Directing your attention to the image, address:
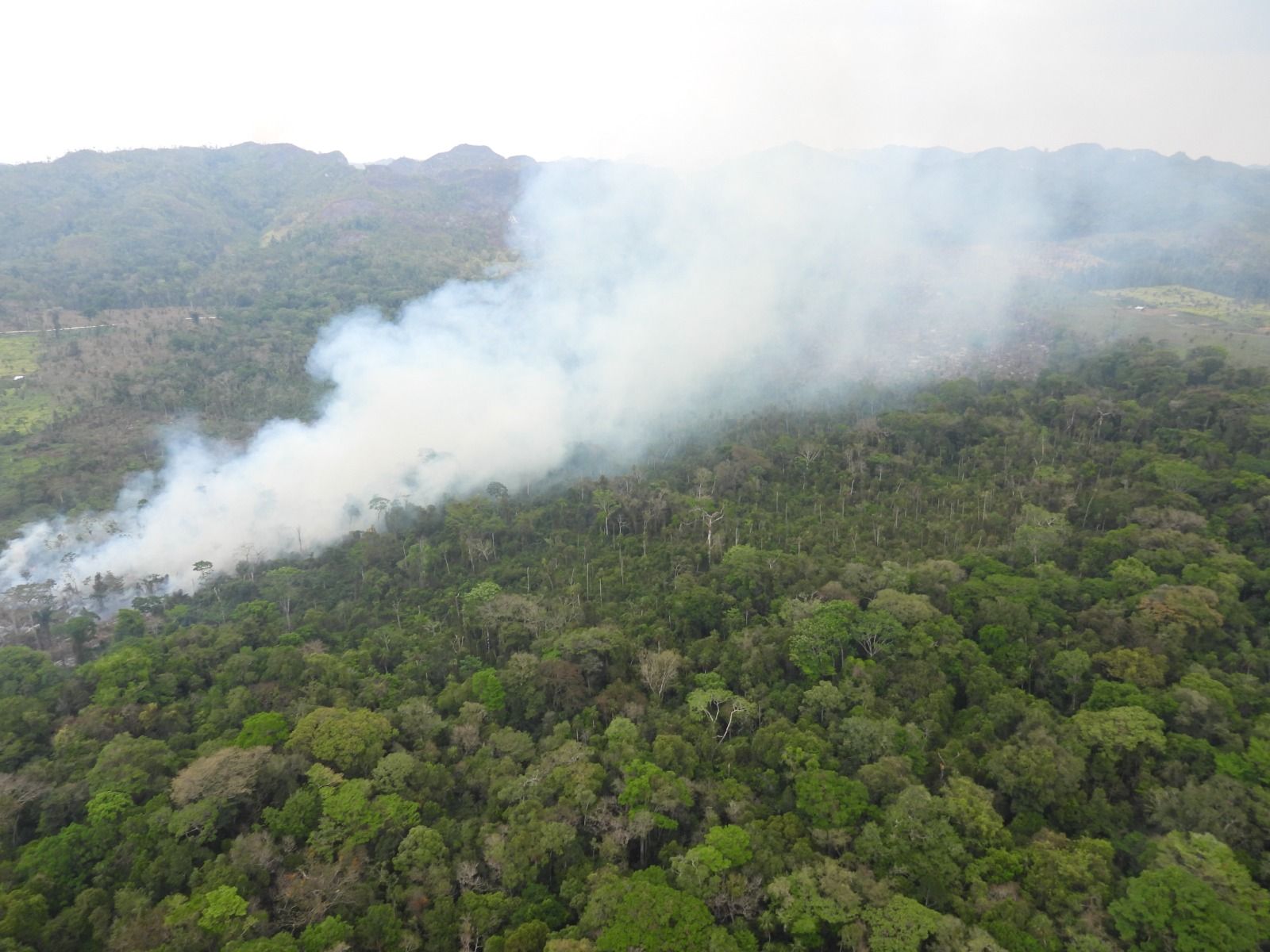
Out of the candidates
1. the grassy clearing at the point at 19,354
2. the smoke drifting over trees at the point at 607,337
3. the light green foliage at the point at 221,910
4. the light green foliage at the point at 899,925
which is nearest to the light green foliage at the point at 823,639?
the light green foliage at the point at 899,925

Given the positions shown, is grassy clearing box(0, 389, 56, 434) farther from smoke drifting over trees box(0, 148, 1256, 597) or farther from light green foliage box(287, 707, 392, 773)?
light green foliage box(287, 707, 392, 773)

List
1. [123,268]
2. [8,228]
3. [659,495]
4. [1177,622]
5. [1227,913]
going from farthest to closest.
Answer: [8,228] → [123,268] → [659,495] → [1177,622] → [1227,913]

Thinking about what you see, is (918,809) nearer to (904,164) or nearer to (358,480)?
(358,480)

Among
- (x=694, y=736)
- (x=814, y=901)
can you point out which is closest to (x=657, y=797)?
(x=694, y=736)

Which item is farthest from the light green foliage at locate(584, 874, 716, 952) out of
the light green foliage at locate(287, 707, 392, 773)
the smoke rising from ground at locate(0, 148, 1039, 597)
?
the smoke rising from ground at locate(0, 148, 1039, 597)

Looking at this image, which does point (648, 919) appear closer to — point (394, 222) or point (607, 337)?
point (607, 337)

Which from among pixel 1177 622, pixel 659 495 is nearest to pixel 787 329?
pixel 659 495

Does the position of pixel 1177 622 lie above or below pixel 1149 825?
above

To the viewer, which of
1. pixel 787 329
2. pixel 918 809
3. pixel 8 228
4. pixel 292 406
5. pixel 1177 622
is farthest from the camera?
pixel 8 228
